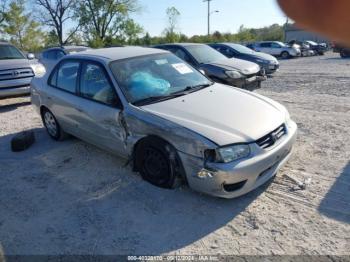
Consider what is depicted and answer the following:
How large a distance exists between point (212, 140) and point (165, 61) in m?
1.95

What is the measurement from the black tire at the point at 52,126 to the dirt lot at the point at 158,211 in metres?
0.59

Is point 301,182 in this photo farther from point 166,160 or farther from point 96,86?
point 96,86

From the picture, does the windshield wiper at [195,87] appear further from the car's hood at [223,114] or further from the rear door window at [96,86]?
the rear door window at [96,86]

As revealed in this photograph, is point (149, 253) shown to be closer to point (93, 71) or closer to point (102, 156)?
point (102, 156)

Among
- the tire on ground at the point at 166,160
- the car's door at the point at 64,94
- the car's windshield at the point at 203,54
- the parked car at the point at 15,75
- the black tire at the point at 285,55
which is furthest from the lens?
the black tire at the point at 285,55

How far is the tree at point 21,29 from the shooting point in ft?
131

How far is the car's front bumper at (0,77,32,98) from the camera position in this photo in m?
8.13

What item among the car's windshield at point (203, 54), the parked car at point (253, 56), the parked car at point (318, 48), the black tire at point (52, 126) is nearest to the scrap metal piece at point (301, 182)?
the black tire at point (52, 126)

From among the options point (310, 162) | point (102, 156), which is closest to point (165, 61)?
point (102, 156)

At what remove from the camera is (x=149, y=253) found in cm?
281

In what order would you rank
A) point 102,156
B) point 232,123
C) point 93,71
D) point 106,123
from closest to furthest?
1. point 232,123
2. point 106,123
3. point 93,71
4. point 102,156

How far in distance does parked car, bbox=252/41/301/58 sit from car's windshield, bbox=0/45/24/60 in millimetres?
21209

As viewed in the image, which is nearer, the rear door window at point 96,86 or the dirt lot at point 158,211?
the dirt lot at point 158,211

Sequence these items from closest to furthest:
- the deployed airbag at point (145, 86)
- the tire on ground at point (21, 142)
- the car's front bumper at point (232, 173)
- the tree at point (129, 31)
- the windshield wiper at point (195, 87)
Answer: the car's front bumper at point (232, 173) < the deployed airbag at point (145, 86) < the windshield wiper at point (195, 87) < the tire on ground at point (21, 142) < the tree at point (129, 31)
